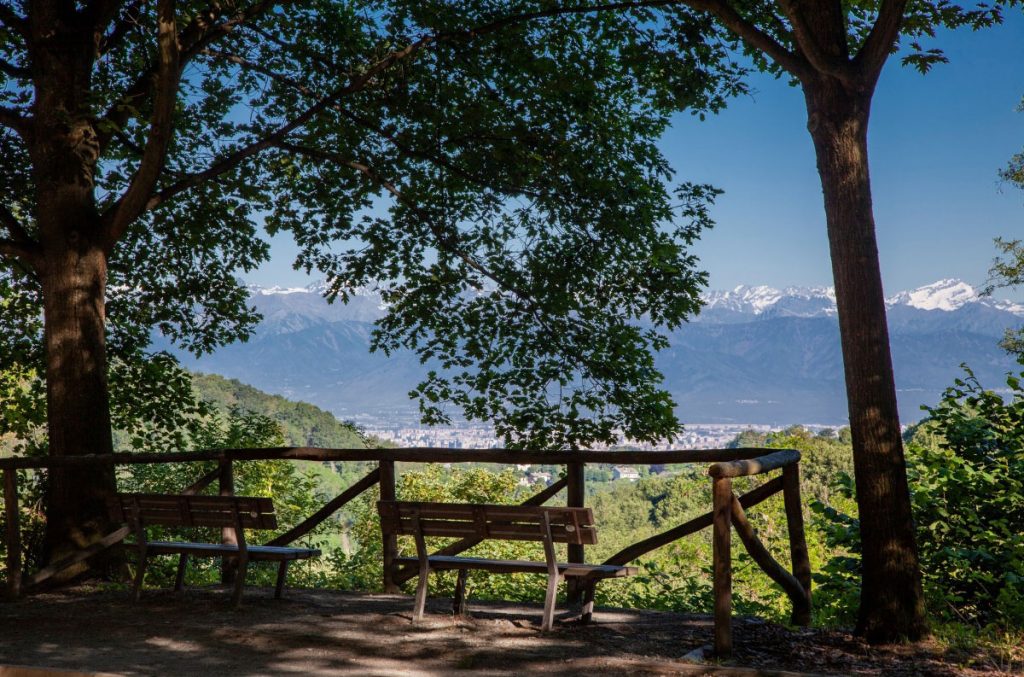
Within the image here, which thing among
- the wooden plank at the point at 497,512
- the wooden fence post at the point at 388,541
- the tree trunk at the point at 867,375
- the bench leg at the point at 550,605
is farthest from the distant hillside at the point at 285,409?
the tree trunk at the point at 867,375

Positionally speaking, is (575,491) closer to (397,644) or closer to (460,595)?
(460,595)

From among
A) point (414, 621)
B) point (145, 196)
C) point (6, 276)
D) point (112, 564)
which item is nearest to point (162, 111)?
point (145, 196)

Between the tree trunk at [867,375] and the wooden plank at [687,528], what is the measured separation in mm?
801

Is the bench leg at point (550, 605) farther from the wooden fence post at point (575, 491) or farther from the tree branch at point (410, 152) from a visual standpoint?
the tree branch at point (410, 152)

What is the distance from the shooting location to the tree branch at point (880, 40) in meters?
6.24

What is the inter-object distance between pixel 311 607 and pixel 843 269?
169 inches

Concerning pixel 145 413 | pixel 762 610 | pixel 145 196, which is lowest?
pixel 762 610

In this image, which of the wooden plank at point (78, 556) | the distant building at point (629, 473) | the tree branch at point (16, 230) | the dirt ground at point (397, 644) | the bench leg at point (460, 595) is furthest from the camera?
the distant building at point (629, 473)

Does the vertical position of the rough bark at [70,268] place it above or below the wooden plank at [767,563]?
above

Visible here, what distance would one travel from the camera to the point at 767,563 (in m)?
6.16

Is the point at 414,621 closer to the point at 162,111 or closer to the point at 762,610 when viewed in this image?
the point at 162,111

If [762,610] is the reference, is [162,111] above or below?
above

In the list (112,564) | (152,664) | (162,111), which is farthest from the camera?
(112,564)

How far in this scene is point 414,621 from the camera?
6.70 m
